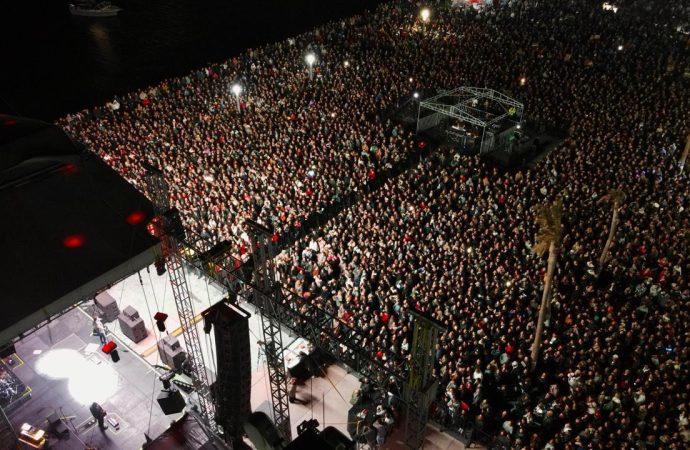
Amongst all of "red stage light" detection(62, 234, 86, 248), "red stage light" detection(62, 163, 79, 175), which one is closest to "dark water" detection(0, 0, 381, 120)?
"red stage light" detection(62, 163, 79, 175)

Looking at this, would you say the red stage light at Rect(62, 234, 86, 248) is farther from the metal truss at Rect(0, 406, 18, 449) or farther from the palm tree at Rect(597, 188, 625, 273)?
the palm tree at Rect(597, 188, 625, 273)

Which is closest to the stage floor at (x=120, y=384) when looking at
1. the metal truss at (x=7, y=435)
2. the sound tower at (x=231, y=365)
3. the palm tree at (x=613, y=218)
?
the metal truss at (x=7, y=435)

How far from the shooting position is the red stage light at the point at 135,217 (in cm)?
1261

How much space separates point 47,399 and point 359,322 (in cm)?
854

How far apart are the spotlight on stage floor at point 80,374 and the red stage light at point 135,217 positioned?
5097 millimetres

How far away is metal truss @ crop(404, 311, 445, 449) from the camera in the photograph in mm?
9148

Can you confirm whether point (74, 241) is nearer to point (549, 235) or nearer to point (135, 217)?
point (135, 217)

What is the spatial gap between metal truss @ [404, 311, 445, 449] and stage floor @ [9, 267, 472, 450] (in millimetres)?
2666

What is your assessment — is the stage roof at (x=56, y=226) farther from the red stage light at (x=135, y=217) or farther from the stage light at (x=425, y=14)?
the stage light at (x=425, y=14)

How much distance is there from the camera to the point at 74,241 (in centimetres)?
1179

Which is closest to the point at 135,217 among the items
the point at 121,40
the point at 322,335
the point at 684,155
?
the point at 322,335

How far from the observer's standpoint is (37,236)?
11.7 m

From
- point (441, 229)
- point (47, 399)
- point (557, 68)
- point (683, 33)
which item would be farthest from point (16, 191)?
point (683, 33)

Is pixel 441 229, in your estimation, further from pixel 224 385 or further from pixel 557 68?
pixel 557 68
